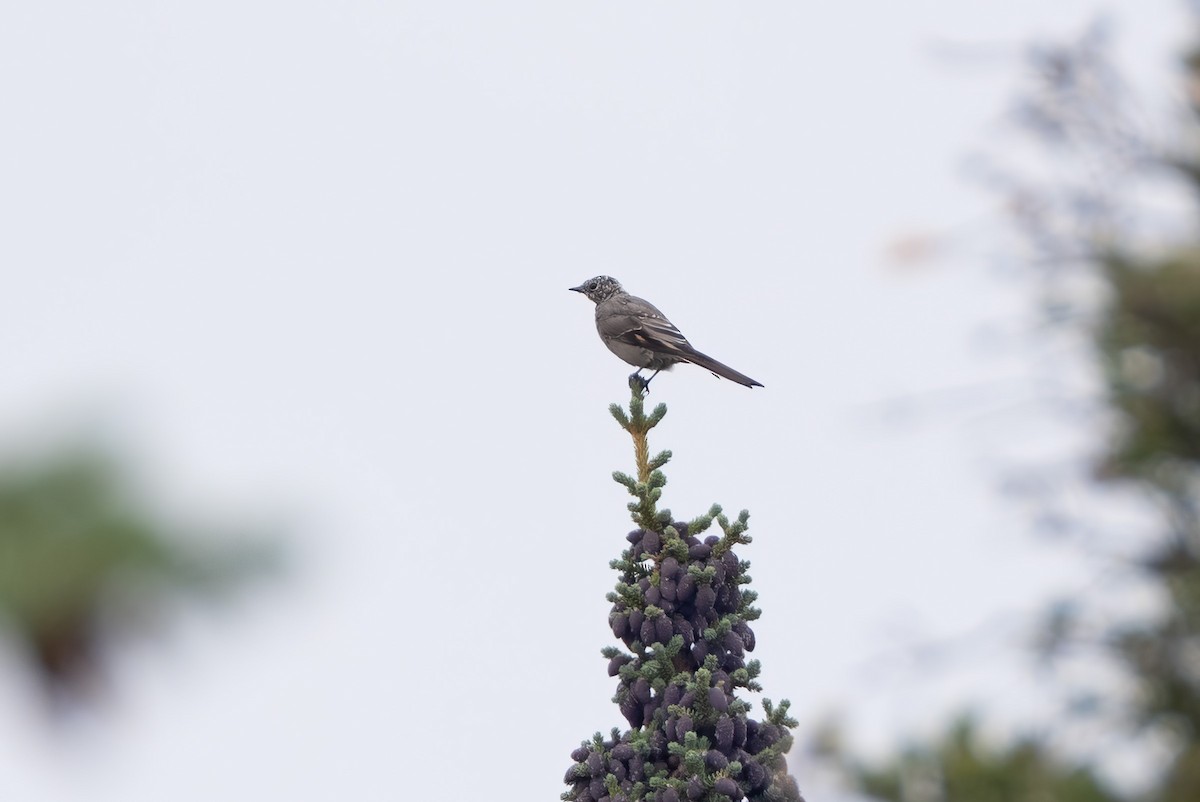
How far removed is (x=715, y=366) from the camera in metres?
12.9

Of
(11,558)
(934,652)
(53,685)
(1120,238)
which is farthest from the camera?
(1120,238)

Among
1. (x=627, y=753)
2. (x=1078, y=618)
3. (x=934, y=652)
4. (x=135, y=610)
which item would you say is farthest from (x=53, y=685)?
(x=627, y=753)

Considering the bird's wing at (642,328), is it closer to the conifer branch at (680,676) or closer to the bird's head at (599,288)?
the bird's head at (599,288)

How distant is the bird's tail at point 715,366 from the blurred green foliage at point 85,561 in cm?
1135

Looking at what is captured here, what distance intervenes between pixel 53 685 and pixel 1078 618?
2617 millimetres

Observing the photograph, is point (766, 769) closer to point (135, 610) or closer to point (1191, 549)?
point (1191, 549)

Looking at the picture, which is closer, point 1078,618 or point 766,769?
point 1078,618

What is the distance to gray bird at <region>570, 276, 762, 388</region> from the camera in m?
12.8

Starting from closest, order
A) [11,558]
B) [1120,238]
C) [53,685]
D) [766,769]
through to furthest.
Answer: [11,558], [53,685], [1120,238], [766,769]

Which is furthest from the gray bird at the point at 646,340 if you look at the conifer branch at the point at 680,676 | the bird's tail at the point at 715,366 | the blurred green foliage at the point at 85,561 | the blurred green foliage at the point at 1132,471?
the blurred green foliage at the point at 85,561

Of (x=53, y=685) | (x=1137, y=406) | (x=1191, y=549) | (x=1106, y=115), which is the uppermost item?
(x=1106, y=115)

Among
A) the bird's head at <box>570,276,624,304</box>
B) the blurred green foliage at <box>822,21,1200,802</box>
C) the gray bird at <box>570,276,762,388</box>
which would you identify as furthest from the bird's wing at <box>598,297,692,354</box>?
the blurred green foliage at <box>822,21,1200,802</box>

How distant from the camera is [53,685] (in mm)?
1579

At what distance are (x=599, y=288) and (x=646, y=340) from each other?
6.72ft
